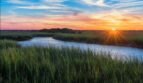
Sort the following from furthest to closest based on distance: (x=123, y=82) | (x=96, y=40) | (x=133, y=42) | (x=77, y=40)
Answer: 1. (x=77, y=40)
2. (x=96, y=40)
3. (x=133, y=42)
4. (x=123, y=82)

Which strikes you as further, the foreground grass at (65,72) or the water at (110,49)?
the water at (110,49)

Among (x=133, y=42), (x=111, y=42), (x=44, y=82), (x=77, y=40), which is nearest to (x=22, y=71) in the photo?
(x=44, y=82)

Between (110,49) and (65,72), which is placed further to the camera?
(110,49)

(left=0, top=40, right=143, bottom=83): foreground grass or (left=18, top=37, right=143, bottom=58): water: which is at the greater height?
(left=0, top=40, right=143, bottom=83): foreground grass

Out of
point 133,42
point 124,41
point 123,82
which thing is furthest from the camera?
point 124,41

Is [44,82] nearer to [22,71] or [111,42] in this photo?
[22,71]

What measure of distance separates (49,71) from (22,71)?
3.17 feet

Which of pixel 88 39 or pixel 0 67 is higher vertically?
pixel 0 67

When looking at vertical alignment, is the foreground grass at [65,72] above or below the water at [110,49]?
above

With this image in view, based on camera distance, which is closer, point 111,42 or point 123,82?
point 123,82

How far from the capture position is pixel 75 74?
7.22 metres

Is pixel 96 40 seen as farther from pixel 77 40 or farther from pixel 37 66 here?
pixel 37 66

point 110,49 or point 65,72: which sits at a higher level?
point 65,72

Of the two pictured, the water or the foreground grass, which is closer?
the foreground grass
